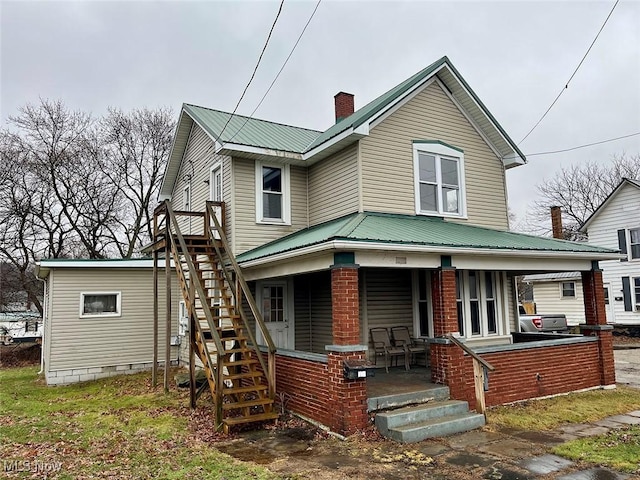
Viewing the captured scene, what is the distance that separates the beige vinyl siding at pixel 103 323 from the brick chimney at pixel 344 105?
297 inches

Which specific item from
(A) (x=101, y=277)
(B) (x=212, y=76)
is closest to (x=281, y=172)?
(B) (x=212, y=76)

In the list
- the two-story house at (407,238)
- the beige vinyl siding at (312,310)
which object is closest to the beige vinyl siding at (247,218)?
the two-story house at (407,238)

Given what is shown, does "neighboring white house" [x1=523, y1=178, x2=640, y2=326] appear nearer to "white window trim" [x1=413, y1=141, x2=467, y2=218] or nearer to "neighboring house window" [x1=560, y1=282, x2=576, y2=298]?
"neighboring house window" [x1=560, y1=282, x2=576, y2=298]

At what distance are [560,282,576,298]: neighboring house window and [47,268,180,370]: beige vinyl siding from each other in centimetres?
2276

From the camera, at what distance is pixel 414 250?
8109 millimetres

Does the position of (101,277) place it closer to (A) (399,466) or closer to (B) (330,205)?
(B) (330,205)

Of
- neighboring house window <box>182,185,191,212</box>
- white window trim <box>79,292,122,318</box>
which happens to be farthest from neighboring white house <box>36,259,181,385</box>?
neighboring house window <box>182,185,191,212</box>

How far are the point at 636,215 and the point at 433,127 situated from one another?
718 inches

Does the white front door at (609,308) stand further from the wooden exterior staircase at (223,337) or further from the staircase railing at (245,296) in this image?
the staircase railing at (245,296)

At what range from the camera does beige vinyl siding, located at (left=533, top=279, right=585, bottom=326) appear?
26.6 meters

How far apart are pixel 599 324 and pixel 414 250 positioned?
18.8 feet

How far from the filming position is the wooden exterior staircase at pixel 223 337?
7.91 m

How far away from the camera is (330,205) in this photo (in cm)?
1123

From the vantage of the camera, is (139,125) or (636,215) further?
(139,125)
